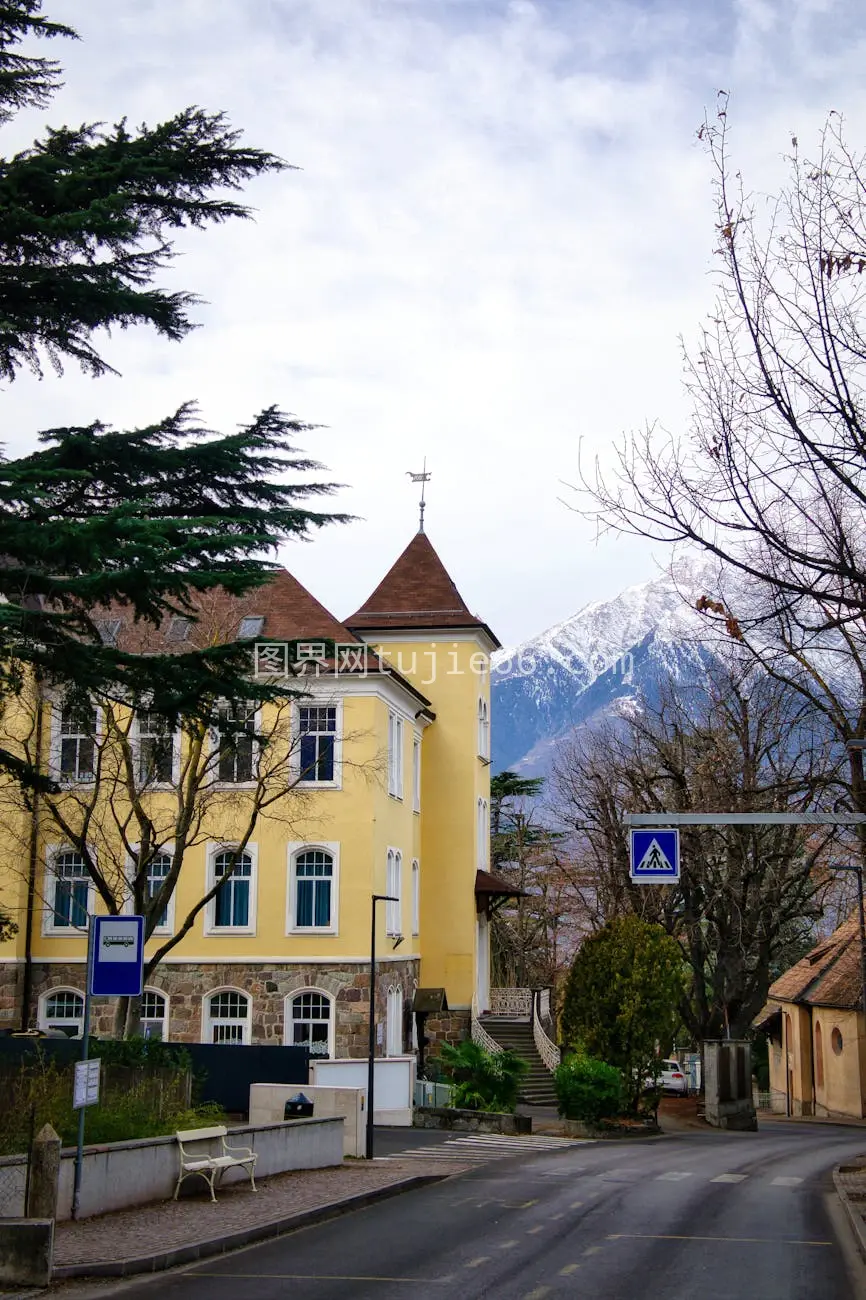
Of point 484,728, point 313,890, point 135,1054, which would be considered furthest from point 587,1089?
point 484,728

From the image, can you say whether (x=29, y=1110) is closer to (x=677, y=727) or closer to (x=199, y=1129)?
(x=199, y=1129)

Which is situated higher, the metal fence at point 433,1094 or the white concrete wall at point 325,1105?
the white concrete wall at point 325,1105

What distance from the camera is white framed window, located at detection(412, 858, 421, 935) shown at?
41.1 metres

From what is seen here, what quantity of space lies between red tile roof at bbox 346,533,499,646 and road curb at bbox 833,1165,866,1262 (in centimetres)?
2374

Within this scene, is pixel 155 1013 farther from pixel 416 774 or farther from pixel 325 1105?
pixel 325 1105

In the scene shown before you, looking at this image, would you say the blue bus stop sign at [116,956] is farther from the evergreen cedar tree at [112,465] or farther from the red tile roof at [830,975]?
the red tile roof at [830,975]

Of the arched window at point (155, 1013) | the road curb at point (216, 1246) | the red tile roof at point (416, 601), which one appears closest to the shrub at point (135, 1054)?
the road curb at point (216, 1246)

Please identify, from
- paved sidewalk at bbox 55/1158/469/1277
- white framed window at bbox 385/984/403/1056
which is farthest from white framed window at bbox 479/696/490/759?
paved sidewalk at bbox 55/1158/469/1277

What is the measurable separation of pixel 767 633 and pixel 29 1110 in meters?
10.8

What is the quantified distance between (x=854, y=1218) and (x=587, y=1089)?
17.1m

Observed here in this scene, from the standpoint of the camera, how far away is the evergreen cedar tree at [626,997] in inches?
1400

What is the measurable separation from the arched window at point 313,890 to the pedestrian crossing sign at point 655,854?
60.9ft

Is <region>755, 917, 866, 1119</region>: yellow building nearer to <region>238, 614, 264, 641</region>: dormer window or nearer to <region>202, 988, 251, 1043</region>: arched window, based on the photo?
<region>202, 988, 251, 1043</region>: arched window

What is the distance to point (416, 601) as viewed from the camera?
45.0 meters
